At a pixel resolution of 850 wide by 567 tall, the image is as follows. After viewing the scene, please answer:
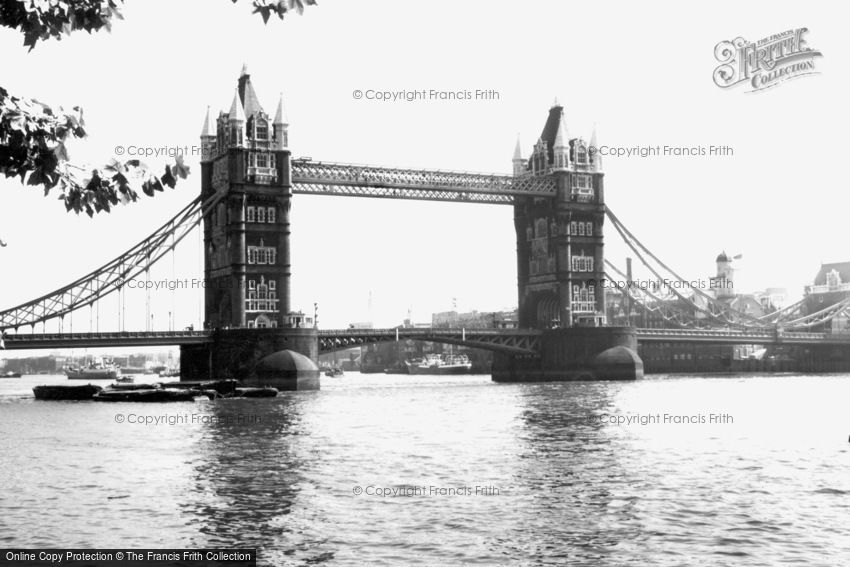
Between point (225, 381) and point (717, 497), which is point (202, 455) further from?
point (225, 381)

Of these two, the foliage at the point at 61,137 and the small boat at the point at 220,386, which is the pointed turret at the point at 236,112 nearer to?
the small boat at the point at 220,386

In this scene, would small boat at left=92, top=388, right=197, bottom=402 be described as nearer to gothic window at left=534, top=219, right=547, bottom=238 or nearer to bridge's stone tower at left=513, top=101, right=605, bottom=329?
bridge's stone tower at left=513, top=101, right=605, bottom=329

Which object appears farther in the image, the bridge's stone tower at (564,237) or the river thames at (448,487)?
the bridge's stone tower at (564,237)

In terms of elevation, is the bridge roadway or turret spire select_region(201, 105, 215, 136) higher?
turret spire select_region(201, 105, 215, 136)

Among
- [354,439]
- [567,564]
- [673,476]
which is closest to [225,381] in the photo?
[354,439]

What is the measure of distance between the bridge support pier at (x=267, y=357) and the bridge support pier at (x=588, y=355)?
32.1 metres

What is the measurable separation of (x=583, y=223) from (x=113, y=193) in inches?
4742

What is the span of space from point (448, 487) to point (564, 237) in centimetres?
9634

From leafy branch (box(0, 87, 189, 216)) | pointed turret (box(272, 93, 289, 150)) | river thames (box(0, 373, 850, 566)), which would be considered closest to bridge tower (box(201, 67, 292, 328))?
pointed turret (box(272, 93, 289, 150))

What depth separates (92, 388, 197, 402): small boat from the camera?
89.9m

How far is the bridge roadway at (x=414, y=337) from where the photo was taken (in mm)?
93562

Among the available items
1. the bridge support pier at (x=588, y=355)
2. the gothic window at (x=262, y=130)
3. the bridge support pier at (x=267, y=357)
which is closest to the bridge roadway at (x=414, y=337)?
the bridge support pier at (x=588, y=355)

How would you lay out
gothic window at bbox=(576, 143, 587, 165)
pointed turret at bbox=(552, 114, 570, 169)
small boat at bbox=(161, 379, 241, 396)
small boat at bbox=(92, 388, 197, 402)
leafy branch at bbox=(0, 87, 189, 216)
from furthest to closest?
gothic window at bbox=(576, 143, 587, 165) → pointed turret at bbox=(552, 114, 570, 169) → small boat at bbox=(161, 379, 241, 396) → small boat at bbox=(92, 388, 197, 402) → leafy branch at bbox=(0, 87, 189, 216)

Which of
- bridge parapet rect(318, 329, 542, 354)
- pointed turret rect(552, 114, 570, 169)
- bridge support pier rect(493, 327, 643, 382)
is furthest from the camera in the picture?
pointed turret rect(552, 114, 570, 169)
